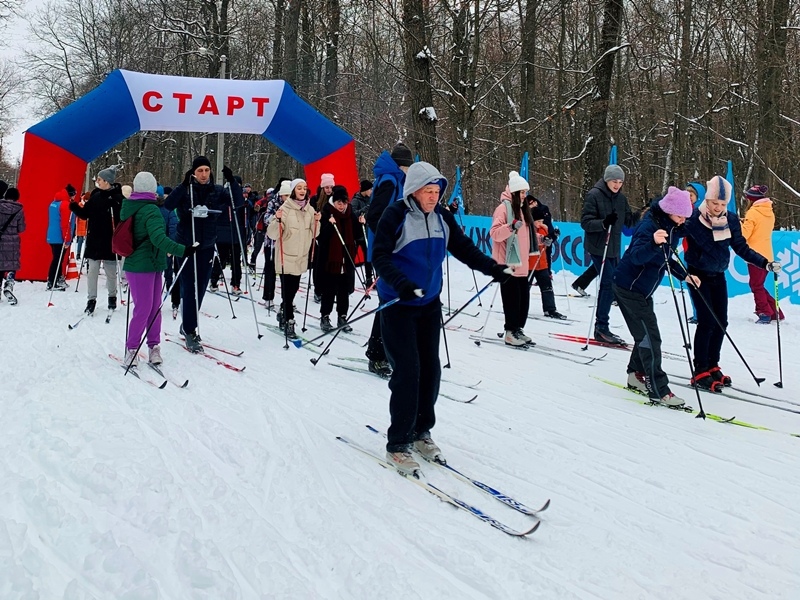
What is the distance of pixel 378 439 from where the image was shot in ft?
15.1

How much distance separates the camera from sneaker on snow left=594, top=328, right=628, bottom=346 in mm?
8102

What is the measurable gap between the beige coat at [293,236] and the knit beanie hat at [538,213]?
3.37 metres

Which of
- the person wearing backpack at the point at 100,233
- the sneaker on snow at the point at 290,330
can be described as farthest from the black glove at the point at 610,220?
the person wearing backpack at the point at 100,233

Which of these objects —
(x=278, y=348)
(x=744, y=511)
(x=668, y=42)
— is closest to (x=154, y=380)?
(x=278, y=348)

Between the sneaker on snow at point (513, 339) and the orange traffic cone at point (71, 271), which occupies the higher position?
the orange traffic cone at point (71, 271)

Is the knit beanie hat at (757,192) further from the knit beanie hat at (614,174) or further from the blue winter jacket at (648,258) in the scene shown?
the blue winter jacket at (648,258)

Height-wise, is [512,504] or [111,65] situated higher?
[111,65]

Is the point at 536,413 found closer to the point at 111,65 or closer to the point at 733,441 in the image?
the point at 733,441

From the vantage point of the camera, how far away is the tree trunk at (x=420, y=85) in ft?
47.3

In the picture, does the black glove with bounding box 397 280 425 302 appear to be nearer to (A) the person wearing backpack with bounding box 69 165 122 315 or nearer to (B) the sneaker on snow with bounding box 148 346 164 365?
(B) the sneaker on snow with bounding box 148 346 164 365

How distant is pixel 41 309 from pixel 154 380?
5002mm

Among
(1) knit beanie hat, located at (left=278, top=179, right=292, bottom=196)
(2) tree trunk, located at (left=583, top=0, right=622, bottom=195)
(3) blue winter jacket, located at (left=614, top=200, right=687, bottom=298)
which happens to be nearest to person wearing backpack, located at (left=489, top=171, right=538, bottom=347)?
(3) blue winter jacket, located at (left=614, top=200, right=687, bottom=298)

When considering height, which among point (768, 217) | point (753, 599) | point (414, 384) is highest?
point (768, 217)

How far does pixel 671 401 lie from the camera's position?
221 inches
